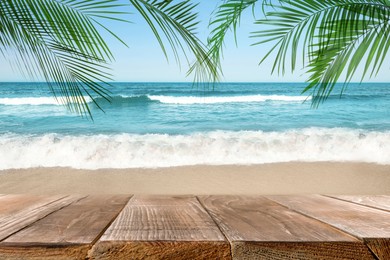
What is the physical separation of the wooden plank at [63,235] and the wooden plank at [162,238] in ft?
0.07

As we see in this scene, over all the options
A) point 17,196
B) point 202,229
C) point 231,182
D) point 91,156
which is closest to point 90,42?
point 17,196

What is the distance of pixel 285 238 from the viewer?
61 centimetres

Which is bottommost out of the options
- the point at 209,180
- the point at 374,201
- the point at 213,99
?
the point at 209,180

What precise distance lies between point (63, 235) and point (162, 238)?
16cm

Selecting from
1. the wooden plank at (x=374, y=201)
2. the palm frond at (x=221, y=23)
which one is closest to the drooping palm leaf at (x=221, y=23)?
the palm frond at (x=221, y=23)

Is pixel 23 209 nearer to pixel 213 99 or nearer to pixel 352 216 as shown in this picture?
pixel 352 216

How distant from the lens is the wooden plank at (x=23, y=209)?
699mm

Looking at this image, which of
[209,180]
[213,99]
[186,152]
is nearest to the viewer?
[209,180]

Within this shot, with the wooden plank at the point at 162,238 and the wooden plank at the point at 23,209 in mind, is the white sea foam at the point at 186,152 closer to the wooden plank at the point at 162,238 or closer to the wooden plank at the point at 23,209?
the wooden plank at the point at 23,209

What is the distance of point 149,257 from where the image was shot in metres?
0.59

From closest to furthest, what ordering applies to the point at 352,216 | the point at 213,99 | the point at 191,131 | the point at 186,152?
the point at 352,216, the point at 186,152, the point at 191,131, the point at 213,99

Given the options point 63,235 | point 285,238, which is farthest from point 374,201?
point 63,235

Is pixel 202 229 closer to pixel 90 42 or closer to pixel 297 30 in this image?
pixel 90 42

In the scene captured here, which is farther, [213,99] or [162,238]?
[213,99]
